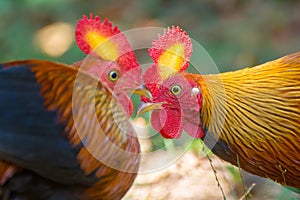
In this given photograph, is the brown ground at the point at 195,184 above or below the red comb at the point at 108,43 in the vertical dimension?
below

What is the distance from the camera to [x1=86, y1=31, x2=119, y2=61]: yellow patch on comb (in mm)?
3139

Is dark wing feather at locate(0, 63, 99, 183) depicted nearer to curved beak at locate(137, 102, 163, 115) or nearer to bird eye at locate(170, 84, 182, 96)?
curved beak at locate(137, 102, 163, 115)

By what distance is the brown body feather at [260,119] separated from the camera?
121 inches

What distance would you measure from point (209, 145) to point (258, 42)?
3095 millimetres

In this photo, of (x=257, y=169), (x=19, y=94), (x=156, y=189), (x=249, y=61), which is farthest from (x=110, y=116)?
(x=249, y=61)

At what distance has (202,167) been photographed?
13.2 ft

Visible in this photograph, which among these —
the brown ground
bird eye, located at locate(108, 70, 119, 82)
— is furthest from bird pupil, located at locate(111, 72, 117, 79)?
the brown ground

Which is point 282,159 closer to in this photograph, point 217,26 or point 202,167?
point 202,167

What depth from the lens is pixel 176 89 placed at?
123 inches

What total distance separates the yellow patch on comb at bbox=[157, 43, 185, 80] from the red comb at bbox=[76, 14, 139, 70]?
12 centimetres

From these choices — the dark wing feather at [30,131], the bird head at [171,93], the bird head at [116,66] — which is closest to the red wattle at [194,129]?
the bird head at [171,93]

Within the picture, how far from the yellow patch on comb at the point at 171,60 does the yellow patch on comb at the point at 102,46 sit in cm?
21

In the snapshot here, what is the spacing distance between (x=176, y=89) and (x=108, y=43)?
0.37 metres

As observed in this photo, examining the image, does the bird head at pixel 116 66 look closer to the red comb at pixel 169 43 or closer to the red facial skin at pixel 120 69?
the red facial skin at pixel 120 69
